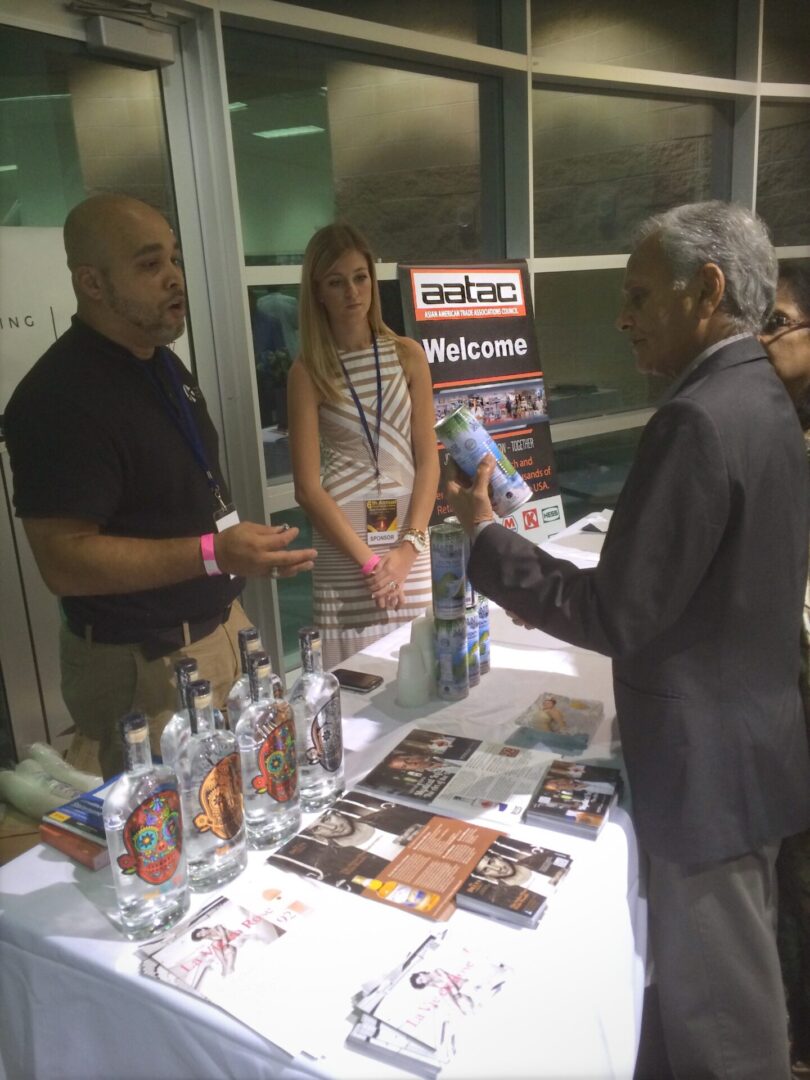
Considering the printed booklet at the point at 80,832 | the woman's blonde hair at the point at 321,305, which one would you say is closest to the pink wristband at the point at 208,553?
the printed booklet at the point at 80,832

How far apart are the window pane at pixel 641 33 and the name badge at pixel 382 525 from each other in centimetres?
279

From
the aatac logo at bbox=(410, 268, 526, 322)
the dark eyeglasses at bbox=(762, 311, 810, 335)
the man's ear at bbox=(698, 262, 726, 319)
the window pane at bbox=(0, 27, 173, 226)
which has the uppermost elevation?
the window pane at bbox=(0, 27, 173, 226)

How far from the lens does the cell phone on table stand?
5.01ft

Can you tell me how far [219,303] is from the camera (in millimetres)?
2795

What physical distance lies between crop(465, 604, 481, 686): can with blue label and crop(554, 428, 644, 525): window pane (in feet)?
10.9

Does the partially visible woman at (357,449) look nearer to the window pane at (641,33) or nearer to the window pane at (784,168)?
the window pane at (641,33)

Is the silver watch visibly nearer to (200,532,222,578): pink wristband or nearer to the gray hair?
(200,532,222,578): pink wristband

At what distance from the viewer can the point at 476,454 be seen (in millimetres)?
1321

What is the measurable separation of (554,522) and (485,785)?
246cm

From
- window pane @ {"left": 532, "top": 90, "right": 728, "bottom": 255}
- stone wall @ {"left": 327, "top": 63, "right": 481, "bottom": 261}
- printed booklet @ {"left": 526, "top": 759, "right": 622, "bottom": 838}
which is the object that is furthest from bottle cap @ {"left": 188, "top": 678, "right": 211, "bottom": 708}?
window pane @ {"left": 532, "top": 90, "right": 728, "bottom": 255}

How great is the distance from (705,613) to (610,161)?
399 cm

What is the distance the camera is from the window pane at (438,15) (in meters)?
3.16

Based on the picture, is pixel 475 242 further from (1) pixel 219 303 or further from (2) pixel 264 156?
(1) pixel 219 303

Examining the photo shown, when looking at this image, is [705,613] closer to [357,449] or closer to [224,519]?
[224,519]
